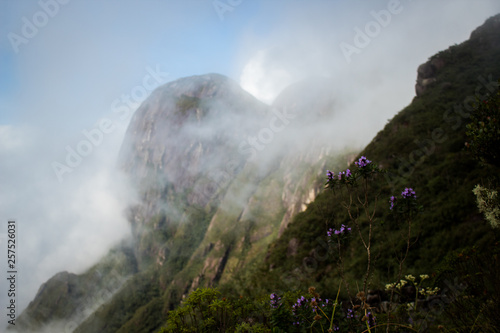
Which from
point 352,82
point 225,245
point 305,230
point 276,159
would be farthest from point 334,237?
point 352,82

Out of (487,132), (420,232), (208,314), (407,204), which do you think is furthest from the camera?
(420,232)

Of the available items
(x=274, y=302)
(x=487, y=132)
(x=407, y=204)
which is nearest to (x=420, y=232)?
(x=487, y=132)

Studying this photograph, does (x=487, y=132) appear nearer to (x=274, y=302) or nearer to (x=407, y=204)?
(x=407, y=204)

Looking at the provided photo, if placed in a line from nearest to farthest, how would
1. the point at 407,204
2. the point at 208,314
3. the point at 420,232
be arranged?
the point at 407,204 < the point at 208,314 < the point at 420,232

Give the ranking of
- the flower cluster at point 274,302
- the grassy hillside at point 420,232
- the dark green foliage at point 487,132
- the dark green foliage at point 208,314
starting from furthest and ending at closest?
the dark green foliage at point 487,132
the dark green foliage at point 208,314
the grassy hillside at point 420,232
the flower cluster at point 274,302

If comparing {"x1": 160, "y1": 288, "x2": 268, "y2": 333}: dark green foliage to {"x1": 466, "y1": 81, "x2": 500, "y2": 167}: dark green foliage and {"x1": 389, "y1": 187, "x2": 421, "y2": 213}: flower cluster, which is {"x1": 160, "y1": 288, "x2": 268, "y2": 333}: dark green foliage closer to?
{"x1": 389, "y1": 187, "x2": 421, "y2": 213}: flower cluster

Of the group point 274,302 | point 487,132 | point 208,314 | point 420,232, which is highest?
point 208,314

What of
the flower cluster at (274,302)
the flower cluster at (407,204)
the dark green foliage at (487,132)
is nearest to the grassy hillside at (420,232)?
the flower cluster at (274,302)

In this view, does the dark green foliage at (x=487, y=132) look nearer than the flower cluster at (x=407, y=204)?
No

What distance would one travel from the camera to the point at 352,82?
191875 mm

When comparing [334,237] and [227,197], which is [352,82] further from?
[334,237]

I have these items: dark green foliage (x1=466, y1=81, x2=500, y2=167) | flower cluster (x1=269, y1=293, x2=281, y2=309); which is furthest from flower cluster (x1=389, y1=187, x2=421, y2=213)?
dark green foliage (x1=466, y1=81, x2=500, y2=167)

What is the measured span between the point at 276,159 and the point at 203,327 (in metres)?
189

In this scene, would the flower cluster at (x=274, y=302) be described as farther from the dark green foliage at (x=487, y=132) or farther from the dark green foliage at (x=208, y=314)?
the dark green foliage at (x=487, y=132)
